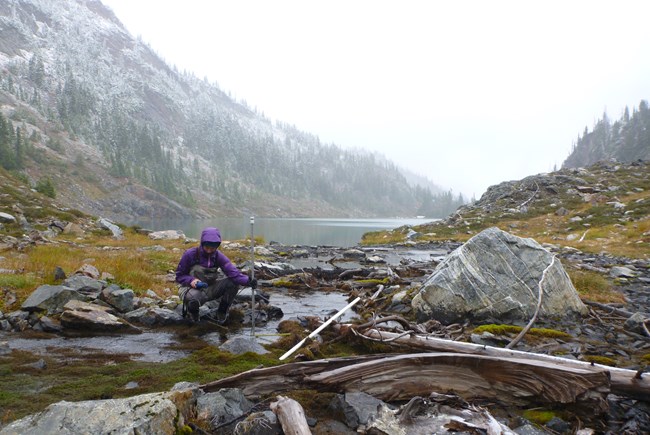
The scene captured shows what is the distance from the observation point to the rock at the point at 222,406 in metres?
4.00

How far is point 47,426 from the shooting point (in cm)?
328

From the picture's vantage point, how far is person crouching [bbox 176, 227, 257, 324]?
866 cm

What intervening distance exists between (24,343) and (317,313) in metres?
6.65

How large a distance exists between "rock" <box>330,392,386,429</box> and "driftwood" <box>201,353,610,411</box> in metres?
0.18

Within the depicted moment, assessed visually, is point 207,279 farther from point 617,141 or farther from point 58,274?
point 617,141

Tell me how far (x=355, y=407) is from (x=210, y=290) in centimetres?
568

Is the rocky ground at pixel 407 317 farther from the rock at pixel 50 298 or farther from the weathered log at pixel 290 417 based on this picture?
the weathered log at pixel 290 417

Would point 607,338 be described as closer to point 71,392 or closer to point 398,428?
point 398,428

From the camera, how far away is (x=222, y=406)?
4164 millimetres

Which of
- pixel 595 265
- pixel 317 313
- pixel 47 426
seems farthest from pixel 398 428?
pixel 595 265

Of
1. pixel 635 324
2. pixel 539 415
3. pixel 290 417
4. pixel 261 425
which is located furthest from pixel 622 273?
pixel 261 425

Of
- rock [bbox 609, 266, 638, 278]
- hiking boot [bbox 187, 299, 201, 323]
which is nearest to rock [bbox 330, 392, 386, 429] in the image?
hiking boot [bbox 187, 299, 201, 323]

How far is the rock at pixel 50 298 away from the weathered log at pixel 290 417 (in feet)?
23.7

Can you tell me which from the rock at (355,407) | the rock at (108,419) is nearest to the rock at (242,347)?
the rock at (355,407)
